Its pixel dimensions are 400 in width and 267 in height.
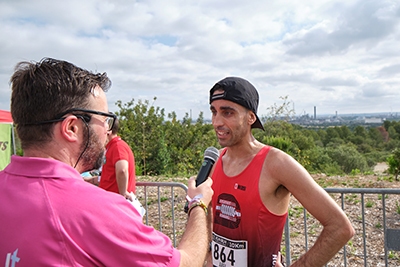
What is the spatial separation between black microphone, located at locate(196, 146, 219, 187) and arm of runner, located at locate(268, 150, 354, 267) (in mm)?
552

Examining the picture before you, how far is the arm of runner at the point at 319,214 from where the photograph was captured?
1633 mm

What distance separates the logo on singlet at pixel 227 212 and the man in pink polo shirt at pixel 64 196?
59 cm

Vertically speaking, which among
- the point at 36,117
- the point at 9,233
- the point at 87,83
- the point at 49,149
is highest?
the point at 87,83

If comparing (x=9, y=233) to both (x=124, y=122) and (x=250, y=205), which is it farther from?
(x=124, y=122)

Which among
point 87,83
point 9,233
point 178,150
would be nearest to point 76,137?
point 87,83

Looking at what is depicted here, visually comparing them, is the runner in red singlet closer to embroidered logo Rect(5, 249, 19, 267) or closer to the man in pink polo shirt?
the man in pink polo shirt

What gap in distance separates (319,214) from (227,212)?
2.14 feet

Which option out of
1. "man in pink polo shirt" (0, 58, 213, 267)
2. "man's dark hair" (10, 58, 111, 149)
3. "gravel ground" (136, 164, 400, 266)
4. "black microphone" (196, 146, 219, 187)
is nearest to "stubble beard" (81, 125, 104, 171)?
"man in pink polo shirt" (0, 58, 213, 267)

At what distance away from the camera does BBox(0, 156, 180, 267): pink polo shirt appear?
100 cm

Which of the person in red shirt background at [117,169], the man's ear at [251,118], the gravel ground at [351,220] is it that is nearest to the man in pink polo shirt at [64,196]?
the man's ear at [251,118]

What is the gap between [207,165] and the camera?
2176mm

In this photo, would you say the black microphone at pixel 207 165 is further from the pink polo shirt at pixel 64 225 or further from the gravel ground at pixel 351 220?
the gravel ground at pixel 351 220

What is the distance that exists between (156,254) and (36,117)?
82 cm

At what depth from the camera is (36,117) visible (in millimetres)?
1222
